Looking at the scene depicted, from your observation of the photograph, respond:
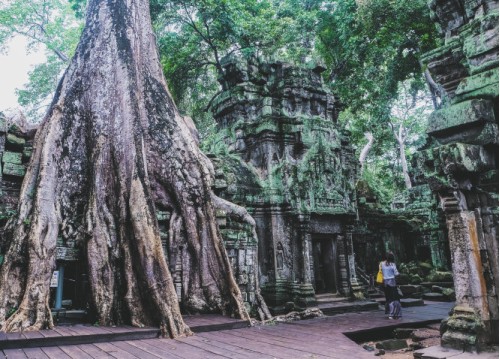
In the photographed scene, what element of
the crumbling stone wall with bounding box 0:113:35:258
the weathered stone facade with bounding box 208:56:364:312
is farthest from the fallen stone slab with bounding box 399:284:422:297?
the crumbling stone wall with bounding box 0:113:35:258

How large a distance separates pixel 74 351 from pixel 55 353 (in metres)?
0.17

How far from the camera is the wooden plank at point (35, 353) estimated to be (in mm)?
3492

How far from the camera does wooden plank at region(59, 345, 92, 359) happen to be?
354 centimetres

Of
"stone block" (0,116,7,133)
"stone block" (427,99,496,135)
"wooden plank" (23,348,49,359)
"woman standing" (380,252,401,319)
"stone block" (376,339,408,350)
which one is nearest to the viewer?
"stone block" (427,99,496,135)

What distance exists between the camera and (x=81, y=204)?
590 centimetres

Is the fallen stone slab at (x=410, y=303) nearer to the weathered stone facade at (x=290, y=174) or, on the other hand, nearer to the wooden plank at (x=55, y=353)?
the weathered stone facade at (x=290, y=174)

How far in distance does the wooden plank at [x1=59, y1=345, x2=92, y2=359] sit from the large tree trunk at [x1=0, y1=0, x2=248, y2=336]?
2.51 feet

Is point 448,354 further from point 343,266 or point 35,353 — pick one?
point 343,266

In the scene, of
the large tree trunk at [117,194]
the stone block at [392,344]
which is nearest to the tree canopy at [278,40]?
the large tree trunk at [117,194]

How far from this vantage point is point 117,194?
567 cm

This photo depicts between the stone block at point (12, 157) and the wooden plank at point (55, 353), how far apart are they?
3.30 meters

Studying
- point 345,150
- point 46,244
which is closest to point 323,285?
point 345,150

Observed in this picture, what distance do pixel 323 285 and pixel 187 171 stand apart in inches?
185

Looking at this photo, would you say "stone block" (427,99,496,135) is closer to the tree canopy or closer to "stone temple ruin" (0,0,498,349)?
"stone temple ruin" (0,0,498,349)
